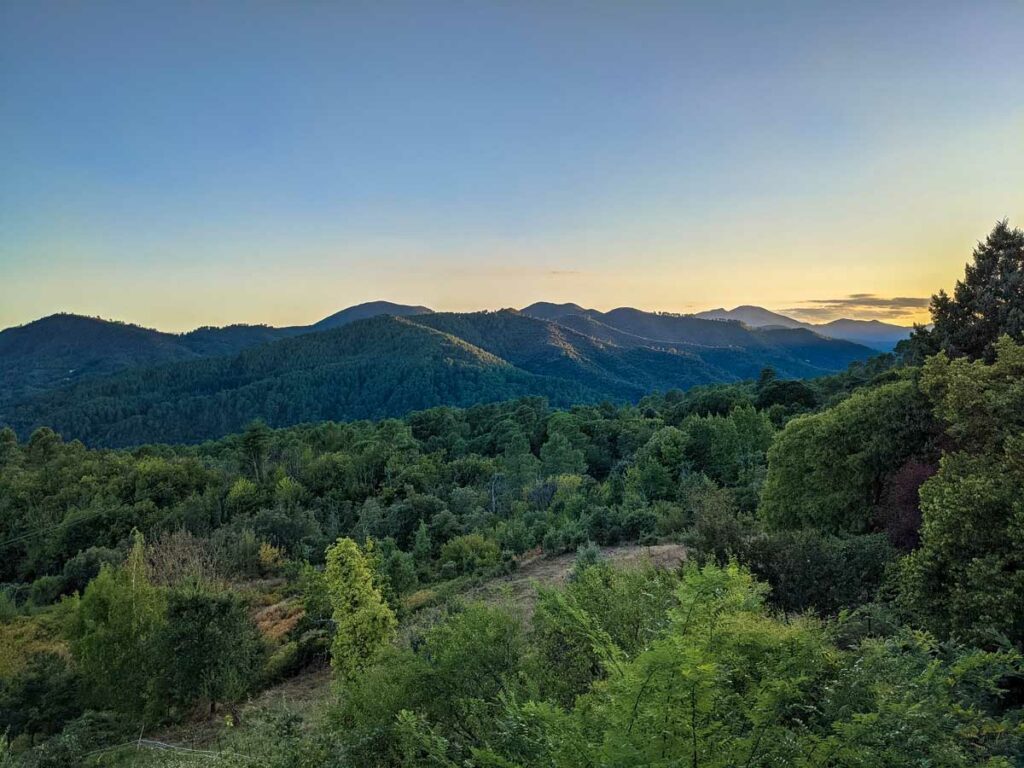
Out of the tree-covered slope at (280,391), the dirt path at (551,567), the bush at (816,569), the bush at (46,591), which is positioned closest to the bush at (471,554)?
the dirt path at (551,567)

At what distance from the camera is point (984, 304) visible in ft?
55.8

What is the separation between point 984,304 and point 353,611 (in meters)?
20.1

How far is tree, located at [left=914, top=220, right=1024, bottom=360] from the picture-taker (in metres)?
16.5

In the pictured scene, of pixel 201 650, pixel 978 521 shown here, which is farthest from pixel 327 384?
pixel 978 521

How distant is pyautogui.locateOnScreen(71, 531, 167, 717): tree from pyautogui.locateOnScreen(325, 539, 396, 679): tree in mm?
5188

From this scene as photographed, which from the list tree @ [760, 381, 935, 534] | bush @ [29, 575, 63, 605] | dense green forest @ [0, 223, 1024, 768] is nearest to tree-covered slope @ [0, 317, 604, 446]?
bush @ [29, 575, 63, 605]

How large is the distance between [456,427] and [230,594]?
54.8m

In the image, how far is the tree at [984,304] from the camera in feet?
54.1

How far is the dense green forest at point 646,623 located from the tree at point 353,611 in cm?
5

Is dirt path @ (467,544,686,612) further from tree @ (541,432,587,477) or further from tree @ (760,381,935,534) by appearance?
tree @ (541,432,587,477)

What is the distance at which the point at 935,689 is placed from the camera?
458 cm

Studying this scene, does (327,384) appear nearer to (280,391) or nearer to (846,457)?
(280,391)

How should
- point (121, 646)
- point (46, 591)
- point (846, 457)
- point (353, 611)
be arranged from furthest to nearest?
point (46, 591)
point (846, 457)
point (121, 646)
point (353, 611)

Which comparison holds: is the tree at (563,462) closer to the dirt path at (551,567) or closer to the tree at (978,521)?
the dirt path at (551,567)
